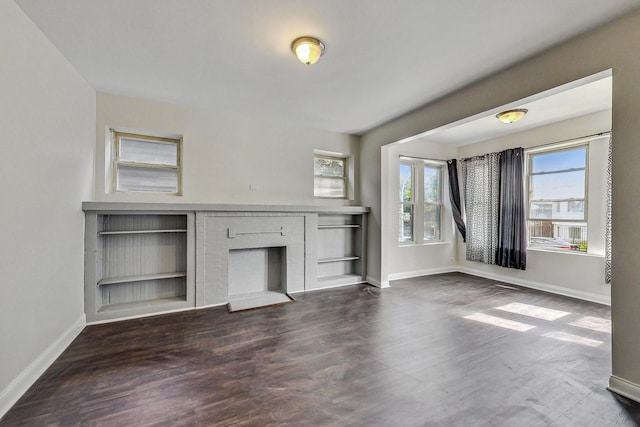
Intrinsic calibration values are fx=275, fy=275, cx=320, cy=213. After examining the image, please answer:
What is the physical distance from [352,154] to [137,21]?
12.2ft

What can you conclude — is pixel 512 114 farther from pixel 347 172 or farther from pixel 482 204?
pixel 347 172

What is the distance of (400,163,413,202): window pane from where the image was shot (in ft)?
18.7

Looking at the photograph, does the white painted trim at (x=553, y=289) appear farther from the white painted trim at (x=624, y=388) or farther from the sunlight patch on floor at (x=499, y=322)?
the white painted trim at (x=624, y=388)

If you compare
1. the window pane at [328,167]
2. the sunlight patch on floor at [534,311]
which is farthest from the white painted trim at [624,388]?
the window pane at [328,167]

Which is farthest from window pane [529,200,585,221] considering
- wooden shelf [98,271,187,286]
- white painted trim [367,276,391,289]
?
wooden shelf [98,271,187,286]

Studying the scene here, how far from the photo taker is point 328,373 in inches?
87.6

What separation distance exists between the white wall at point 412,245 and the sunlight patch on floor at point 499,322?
1.59 metres

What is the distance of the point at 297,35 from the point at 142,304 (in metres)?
3.60

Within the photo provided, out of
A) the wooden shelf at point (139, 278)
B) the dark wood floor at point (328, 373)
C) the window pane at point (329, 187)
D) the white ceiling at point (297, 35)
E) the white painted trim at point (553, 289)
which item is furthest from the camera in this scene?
the window pane at point (329, 187)

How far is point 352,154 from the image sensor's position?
522 centimetres

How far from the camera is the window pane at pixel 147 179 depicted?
12.3 ft

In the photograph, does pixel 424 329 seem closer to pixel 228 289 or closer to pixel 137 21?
pixel 228 289

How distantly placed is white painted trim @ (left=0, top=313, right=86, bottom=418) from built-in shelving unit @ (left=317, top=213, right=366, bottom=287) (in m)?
3.22

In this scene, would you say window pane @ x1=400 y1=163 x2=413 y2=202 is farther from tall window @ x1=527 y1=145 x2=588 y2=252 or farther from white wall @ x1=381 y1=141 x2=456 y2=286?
tall window @ x1=527 y1=145 x2=588 y2=252
